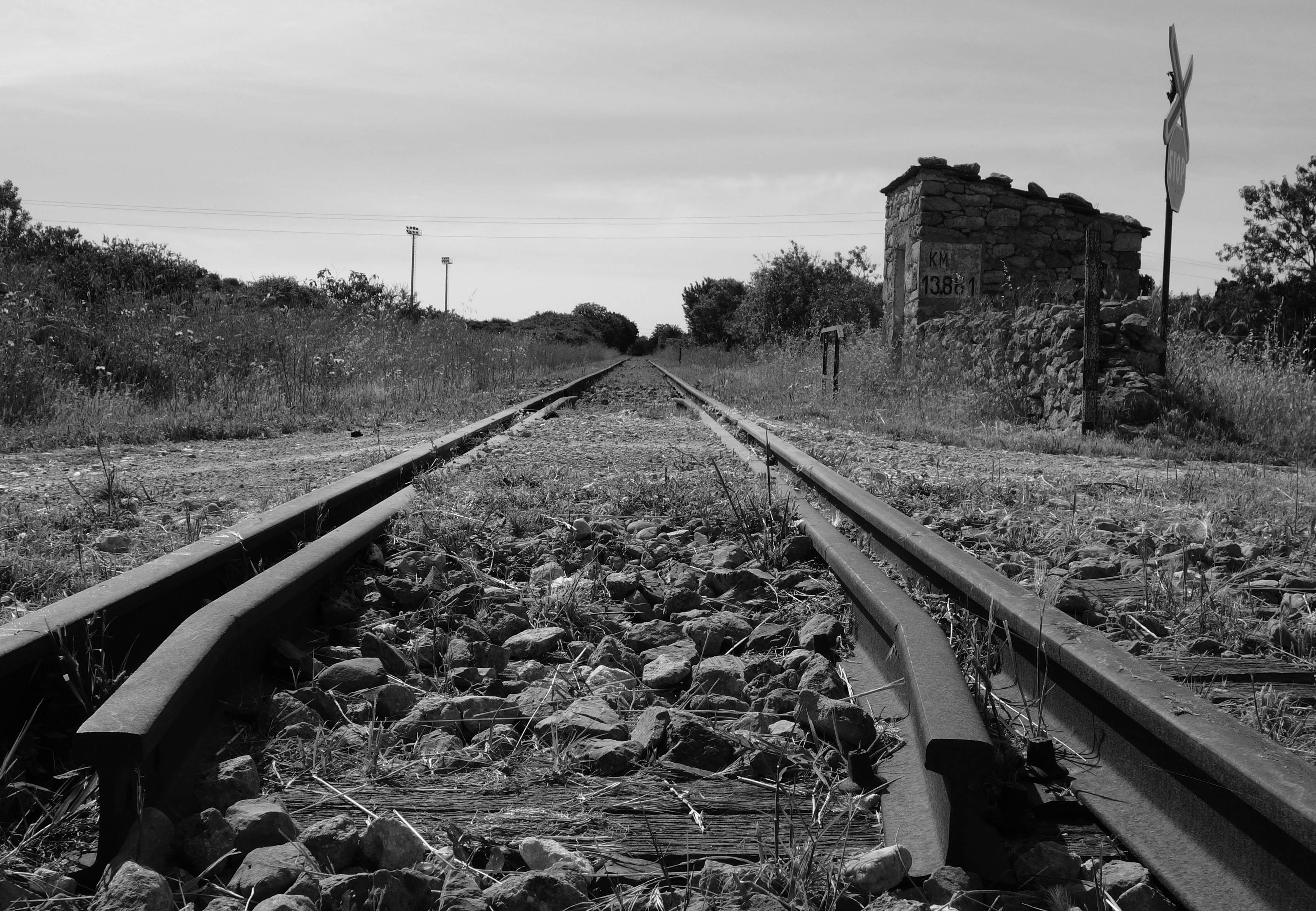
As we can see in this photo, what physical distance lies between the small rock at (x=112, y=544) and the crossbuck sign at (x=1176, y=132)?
13.5m

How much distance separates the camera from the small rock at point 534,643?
2576 millimetres

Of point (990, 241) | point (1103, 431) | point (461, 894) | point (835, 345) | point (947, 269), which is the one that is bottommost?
point (461, 894)

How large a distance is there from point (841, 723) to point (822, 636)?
0.68 metres

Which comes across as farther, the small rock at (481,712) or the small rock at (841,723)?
the small rock at (481,712)

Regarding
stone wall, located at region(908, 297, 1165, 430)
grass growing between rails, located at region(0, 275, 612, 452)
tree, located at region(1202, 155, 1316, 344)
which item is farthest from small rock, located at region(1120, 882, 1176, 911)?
tree, located at region(1202, 155, 1316, 344)

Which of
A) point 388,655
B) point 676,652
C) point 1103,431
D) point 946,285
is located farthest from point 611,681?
point 946,285

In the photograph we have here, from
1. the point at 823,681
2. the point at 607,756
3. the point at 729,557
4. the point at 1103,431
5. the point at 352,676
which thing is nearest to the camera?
the point at 607,756

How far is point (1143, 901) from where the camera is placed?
1.39m

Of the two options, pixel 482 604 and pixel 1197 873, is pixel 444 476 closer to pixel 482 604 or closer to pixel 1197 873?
pixel 482 604

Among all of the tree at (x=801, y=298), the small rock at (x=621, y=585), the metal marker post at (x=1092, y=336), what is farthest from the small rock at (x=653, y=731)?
the tree at (x=801, y=298)

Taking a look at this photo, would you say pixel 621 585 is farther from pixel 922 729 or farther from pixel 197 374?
pixel 197 374

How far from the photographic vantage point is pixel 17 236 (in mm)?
29031

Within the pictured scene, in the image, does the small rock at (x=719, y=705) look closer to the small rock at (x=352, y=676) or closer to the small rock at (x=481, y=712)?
the small rock at (x=481, y=712)

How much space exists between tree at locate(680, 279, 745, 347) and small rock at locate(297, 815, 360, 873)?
63.1m
